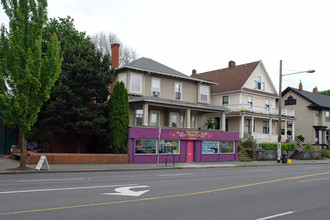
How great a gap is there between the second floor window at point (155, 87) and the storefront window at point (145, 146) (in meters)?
6.18

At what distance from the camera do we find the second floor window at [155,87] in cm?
3272

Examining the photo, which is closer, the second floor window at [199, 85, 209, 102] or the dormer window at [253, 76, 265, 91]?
the second floor window at [199, 85, 209, 102]

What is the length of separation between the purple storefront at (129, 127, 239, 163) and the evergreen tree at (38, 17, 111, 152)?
2.75 meters

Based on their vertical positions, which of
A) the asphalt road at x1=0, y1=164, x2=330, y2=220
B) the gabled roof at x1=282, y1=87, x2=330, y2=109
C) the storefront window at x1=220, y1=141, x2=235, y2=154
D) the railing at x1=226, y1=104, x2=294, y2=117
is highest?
the gabled roof at x1=282, y1=87, x2=330, y2=109

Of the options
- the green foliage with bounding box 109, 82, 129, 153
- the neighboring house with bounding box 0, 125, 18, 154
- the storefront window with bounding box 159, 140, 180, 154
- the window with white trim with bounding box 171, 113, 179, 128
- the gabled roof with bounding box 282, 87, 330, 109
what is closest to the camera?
the green foliage with bounding box 109, 82, 129, 153

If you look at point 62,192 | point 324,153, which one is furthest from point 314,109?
point 62,192

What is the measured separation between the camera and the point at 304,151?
4047cm

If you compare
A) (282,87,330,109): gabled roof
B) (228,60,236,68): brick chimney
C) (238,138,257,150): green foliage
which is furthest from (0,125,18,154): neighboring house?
(282,87,330,109): gabled roof

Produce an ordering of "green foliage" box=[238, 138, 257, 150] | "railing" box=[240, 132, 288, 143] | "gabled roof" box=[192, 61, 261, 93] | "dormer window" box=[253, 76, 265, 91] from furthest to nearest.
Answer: "dormer window" box=[253, 76, 265, 91] → "gabled roof" box=[192, 61, 261, 93] → "railing" box=[240, 132, 288, 143] → "green foliage" box=[238, 138, 257, 150]

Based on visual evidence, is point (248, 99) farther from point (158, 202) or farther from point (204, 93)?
point (158, 202)

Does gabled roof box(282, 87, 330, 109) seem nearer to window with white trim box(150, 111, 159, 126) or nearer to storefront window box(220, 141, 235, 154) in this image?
storefront window box(220, 141, 235, 154)

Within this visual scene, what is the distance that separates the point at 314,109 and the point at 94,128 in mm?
38906

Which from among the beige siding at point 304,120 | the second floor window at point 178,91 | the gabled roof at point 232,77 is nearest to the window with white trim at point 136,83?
the second floor window at point 178,91

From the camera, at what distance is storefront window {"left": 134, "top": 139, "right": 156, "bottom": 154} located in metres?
27.2
